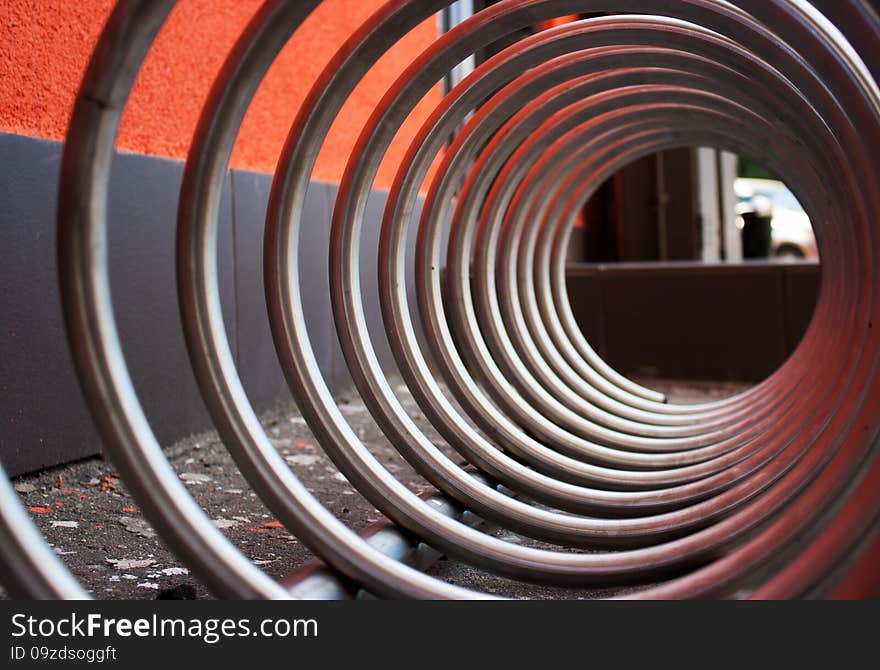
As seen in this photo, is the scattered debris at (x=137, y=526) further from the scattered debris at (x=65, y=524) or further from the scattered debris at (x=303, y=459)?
the scattered debris at (x=303, y=459)

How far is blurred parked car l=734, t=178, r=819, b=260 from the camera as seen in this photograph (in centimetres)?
1143

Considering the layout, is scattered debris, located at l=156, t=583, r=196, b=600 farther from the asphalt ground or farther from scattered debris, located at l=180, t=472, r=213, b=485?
scattered debris, located at l=180, t=472, r=213, b=485

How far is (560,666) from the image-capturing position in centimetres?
74

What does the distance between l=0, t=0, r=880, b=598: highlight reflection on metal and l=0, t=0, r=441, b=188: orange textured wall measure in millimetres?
814

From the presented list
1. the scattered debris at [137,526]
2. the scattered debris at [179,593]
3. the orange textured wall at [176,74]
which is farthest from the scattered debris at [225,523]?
the orange textured wall at [176,74]

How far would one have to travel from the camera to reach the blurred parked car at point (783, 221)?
11.4 metres

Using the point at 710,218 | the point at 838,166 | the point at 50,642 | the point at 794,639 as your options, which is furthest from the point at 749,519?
the point at 710,218

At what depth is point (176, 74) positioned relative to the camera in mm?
2301

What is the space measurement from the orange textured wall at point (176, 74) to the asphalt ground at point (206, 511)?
0.74 m

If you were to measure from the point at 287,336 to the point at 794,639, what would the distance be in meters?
0.66

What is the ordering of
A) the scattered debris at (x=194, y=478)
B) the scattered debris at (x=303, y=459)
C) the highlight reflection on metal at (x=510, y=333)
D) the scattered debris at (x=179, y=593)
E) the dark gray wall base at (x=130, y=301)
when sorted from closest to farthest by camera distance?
the highlight reflection on metal at (x=510, y=333)
the scattered debris at (x=179, y=593)
the dark gray wall base at (x=130, y=301)
the scattered debris at (x=194, y=478)
the scattered debris at (x=303, y=459)

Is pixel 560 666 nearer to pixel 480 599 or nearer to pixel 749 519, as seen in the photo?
pixel 480 599

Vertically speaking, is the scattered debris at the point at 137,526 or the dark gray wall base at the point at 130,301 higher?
the dark gray wall base at the point at 130,301

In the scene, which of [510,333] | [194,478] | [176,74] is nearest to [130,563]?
[194,478]
